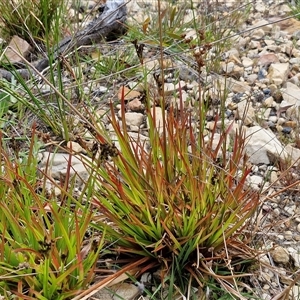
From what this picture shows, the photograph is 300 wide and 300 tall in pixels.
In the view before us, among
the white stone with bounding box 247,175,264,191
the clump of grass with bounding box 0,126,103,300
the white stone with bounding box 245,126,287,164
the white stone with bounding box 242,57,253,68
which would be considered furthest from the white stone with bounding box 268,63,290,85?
the clump of grass with bounding box 0,126,103,300

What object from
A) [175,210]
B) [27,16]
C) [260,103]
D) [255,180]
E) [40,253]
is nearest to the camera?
[40,253]

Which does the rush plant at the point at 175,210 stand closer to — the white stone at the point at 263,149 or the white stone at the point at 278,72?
the white stone at the point at 263,149

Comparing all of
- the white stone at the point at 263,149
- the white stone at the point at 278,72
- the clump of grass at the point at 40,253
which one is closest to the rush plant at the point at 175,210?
the clump of grass at the point at 40,253

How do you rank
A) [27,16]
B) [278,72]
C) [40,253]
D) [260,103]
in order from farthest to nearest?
1. [27,16]
2. [278,72]
3. [260,103]
4. [40,253]

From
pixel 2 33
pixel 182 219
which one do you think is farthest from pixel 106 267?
pixel 2 33

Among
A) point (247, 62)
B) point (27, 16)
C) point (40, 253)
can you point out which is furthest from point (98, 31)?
point (40, 253)

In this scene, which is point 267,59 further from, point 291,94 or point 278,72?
point 291,94

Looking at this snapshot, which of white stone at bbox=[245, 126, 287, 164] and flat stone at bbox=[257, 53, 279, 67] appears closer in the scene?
white stone at bbox=[245, 126, 287, 164]

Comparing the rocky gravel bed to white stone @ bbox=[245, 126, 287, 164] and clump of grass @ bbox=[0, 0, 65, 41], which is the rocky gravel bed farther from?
clump of grass @ bbox=[0, 0, 65, 41]

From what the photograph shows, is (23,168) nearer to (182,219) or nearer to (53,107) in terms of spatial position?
(53,107)
